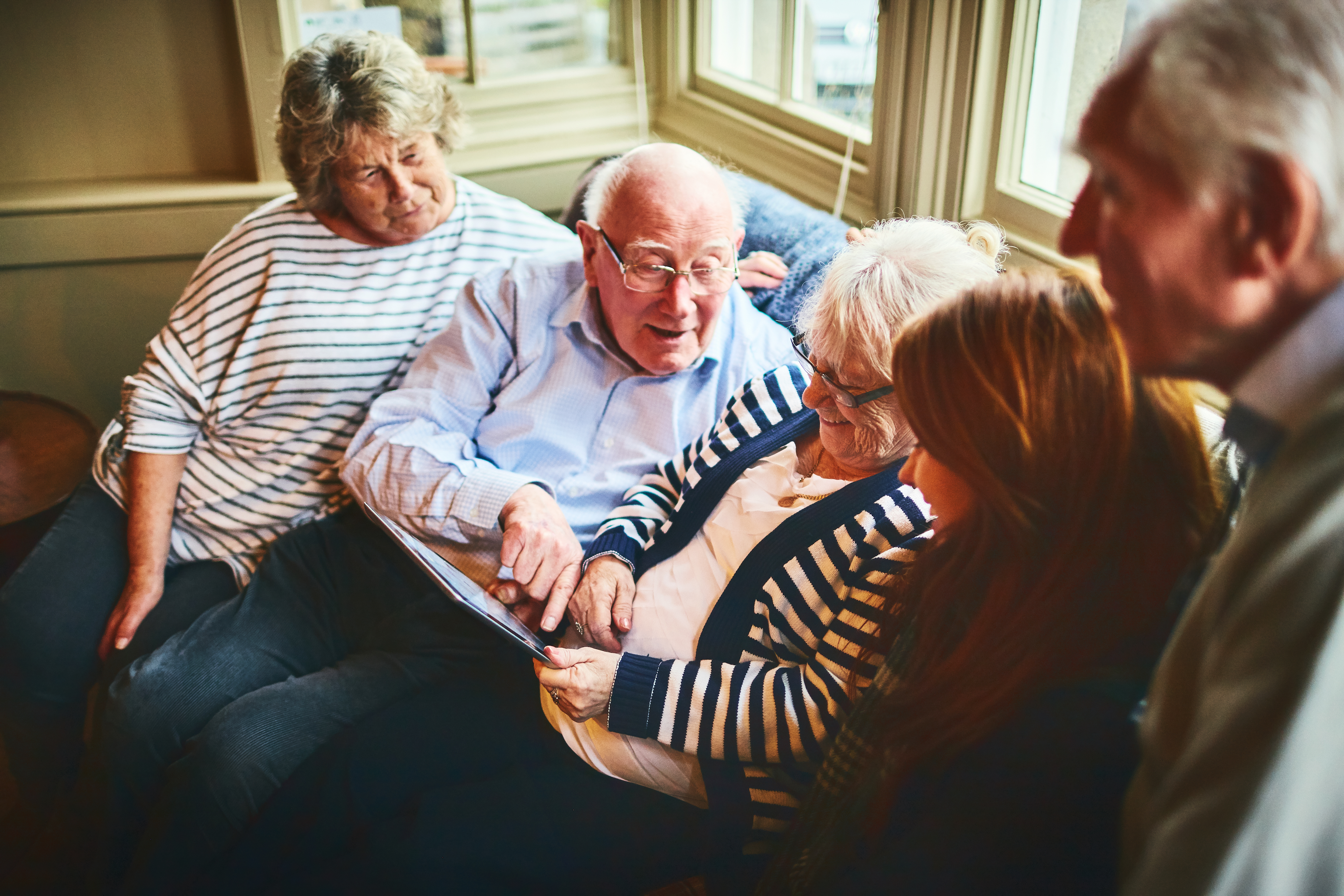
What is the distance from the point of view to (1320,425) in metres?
0.48

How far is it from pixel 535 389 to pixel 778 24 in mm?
1488

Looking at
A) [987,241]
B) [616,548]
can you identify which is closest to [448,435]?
[616,548]

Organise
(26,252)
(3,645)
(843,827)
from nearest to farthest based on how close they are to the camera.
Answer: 1. (843,827)
2. (3,645)
3. (26,252)

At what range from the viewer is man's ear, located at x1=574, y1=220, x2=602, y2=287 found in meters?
1.61

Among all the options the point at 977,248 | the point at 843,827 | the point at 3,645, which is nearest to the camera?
the point at 843,827

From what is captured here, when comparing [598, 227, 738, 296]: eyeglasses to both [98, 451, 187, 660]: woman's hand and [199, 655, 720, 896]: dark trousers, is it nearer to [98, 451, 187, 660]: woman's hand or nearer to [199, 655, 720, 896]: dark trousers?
[199, 655, 720, 896]: dark trousers

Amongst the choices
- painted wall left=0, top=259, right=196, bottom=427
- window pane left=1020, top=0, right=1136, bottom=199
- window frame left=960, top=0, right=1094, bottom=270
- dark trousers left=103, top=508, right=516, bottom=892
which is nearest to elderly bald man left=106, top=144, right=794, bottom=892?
dark trousers left=103, top=508, right=516, bottom=892

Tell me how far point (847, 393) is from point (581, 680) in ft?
1.64

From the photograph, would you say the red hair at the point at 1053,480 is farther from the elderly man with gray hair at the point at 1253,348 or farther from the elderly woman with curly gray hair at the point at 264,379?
the elderly woman with curly gray hair at the point at 264,379

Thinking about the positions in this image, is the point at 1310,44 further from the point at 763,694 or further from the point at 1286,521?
the point at 763,694

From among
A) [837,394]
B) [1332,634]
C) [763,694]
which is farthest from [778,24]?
[1332,634]

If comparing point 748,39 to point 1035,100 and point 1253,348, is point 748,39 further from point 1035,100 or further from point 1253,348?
point 1253,348

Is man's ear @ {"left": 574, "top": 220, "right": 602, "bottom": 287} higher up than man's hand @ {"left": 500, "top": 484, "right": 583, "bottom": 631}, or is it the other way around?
man's ear @ {"left": 574, "top": 220, "right": 602, "bottom": 287}

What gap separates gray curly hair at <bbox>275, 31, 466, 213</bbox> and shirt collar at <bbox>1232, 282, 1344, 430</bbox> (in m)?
1.60
